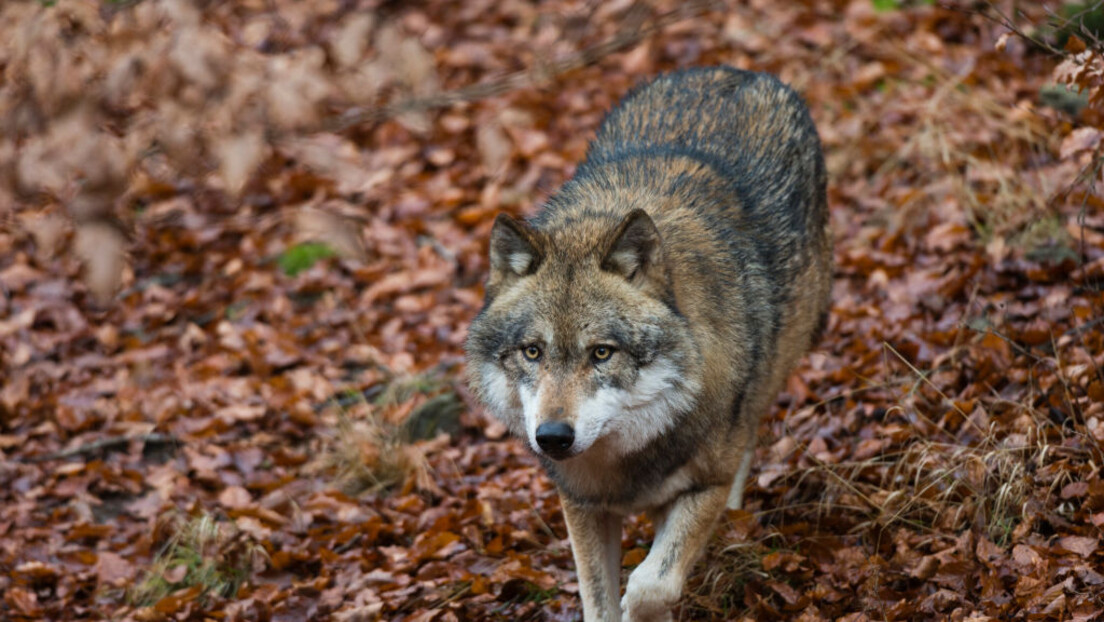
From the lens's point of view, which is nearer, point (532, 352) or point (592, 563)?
point (532, 352)

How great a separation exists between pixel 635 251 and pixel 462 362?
12.5ft

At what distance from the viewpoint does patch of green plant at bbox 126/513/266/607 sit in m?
6.15

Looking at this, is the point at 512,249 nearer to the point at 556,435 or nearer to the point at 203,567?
the point at 556,435

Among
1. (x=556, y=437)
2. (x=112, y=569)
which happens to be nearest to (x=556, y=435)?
(x=556, y=437)

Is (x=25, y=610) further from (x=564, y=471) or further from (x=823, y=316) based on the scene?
(x=823, y=316)

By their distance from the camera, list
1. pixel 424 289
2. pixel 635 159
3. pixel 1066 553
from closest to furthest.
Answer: pixel 1066 553
pixel 635 159
pixel 424 289

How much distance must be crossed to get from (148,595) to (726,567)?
3.39 meters

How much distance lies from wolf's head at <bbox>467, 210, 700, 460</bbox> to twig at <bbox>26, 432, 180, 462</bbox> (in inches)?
161

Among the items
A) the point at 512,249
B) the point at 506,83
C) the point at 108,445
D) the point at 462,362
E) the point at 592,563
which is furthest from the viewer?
the point at 462,362

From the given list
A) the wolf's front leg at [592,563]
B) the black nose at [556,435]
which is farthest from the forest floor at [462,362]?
the black nose at [556,435]

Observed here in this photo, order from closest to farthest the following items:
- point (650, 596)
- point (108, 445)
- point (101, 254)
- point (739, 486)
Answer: point (101, 254)
point (650, 596)
point (739, 486)
point (108, 445)

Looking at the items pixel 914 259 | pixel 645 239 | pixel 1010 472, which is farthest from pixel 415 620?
pixel 914 259

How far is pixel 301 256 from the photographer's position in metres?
10.4

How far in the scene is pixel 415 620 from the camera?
529 centimetres
